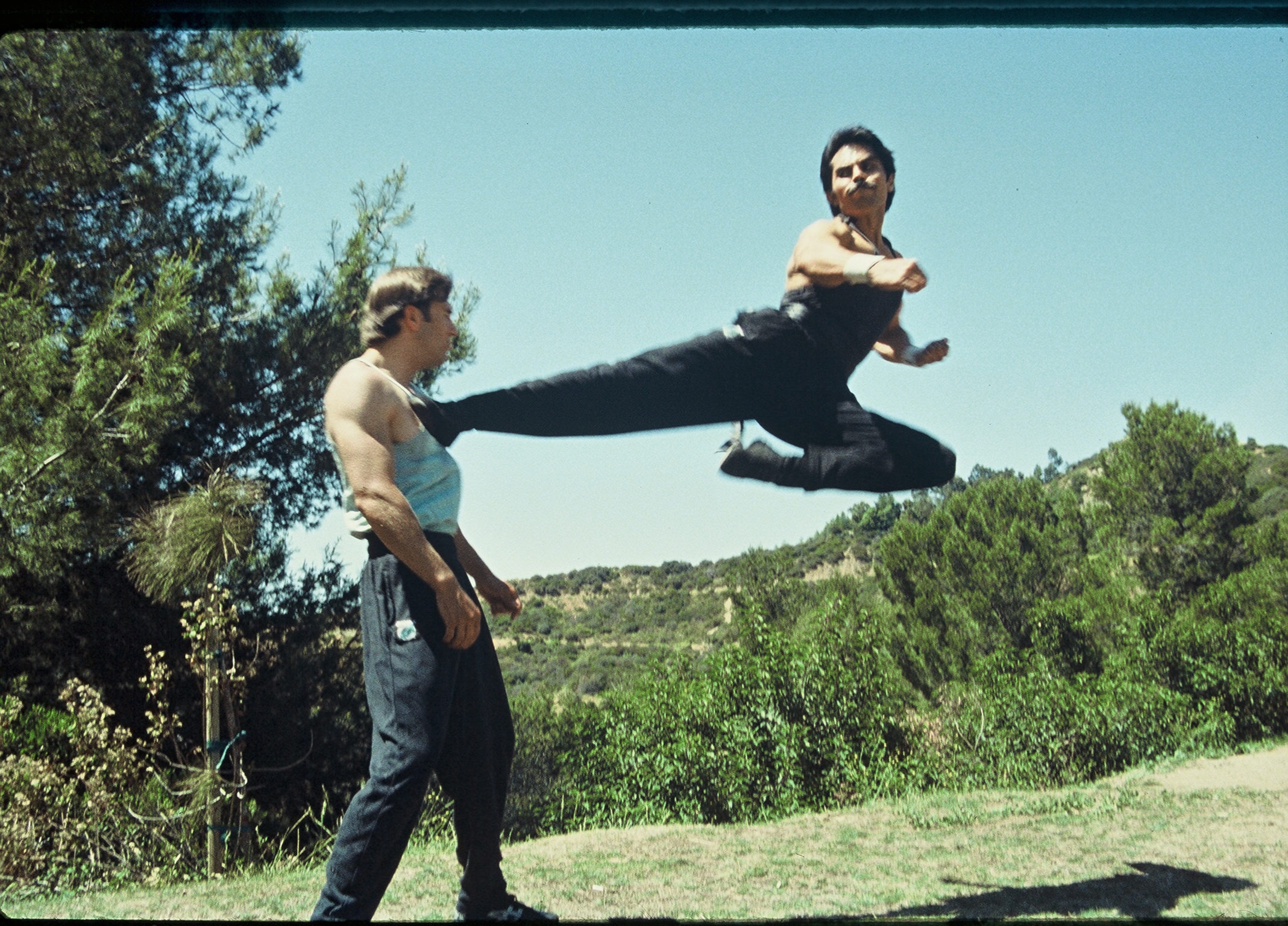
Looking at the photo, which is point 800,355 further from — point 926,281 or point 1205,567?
point 1205,567

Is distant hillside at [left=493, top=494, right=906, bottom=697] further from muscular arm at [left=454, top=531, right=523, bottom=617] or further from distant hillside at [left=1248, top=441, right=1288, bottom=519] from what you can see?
muscular arm at [left=454, top=531, right=523, bottom=617]

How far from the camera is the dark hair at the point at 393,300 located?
2.74m

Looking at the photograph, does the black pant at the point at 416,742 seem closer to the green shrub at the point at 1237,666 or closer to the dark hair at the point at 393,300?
the dark hair at the point at 393,300

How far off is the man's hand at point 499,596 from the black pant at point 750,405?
0.46 meters

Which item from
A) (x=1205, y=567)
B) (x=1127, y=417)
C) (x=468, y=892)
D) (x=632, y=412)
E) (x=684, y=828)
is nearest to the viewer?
(x=468, y=892)

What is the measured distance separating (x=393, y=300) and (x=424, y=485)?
0.53 m

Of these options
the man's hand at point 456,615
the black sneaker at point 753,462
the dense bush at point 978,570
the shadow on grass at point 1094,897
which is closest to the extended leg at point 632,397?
the black sneaker at point 753,462

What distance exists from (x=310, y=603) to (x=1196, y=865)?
292 inches

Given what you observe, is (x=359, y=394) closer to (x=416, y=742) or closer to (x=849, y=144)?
(x=416, y=742)

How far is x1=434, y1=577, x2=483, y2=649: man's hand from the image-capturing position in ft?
7.87

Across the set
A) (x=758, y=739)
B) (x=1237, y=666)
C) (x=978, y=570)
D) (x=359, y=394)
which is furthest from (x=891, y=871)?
(x=978, y=570)

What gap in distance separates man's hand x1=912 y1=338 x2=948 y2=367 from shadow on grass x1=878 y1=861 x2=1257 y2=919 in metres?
1.66

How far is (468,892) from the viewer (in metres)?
2.56

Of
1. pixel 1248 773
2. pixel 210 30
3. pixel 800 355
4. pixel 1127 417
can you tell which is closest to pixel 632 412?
pixel 800 355
